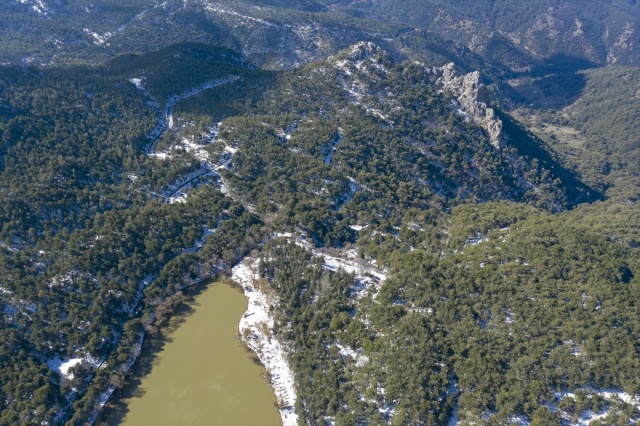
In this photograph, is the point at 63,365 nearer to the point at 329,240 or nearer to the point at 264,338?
the point at 264,338

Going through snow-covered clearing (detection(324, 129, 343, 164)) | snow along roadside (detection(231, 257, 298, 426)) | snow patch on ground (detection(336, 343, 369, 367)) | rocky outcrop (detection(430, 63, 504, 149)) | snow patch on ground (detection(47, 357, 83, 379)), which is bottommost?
snow patch on ground (detection(47, 357, 83, 379))

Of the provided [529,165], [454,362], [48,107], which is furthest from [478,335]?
[48,107]

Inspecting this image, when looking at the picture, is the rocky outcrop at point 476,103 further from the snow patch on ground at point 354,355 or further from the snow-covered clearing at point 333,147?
the snow patch on ground at point 354,355

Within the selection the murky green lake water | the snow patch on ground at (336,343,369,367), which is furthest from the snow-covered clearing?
the snow patch on ground at (336,343,369,367)

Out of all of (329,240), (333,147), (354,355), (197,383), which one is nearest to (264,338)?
(197,383)

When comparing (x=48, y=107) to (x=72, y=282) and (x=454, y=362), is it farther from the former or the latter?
(x=454, y=362)

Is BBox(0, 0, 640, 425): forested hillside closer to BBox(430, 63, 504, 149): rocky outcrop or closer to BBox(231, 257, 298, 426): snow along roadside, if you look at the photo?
BBox(430, 63, 504, 149): rocky outcrop
